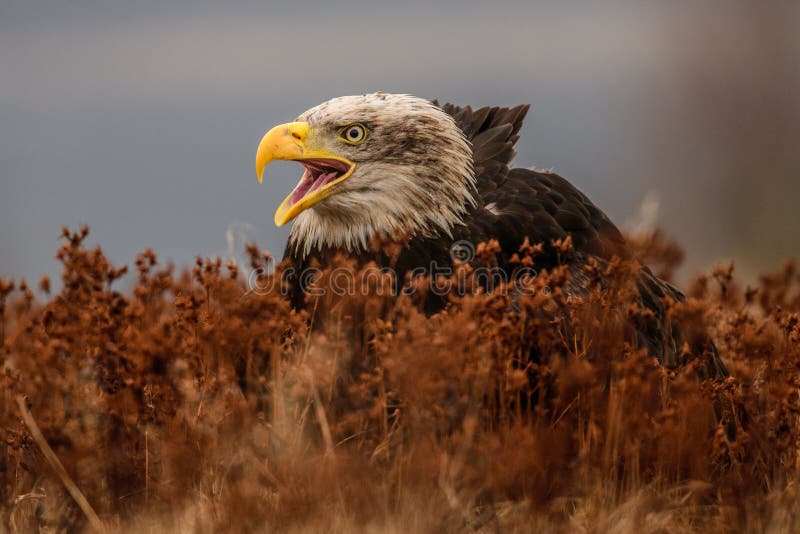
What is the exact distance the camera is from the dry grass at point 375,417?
3.99 metres

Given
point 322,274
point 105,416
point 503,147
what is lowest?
point 105,416

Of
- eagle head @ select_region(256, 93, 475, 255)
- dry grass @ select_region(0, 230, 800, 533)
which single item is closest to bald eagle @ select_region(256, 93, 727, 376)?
eagle head @ select_region(256, 93, 475, 255)

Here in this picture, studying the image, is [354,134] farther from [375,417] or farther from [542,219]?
[375,417]

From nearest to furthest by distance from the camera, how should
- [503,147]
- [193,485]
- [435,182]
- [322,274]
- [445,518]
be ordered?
[445,518] → [193,485] → [322,274] → [435,182] → [503,147]

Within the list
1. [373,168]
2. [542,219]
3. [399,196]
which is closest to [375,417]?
[399,196]

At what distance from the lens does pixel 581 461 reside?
13.7 ft

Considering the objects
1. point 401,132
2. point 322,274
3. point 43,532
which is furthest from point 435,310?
point 43,532

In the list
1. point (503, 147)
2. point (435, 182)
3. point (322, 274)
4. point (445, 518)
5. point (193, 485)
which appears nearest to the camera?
point (445, 518)

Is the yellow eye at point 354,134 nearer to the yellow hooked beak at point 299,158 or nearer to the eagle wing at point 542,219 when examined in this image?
the yellow hooked beak at point 299,158

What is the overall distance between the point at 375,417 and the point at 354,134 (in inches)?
63.7

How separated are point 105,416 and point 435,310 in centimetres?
152

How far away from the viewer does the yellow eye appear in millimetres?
5305

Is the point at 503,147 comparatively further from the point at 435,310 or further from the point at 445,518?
the point at 445,518

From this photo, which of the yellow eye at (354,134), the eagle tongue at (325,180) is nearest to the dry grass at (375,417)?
the eagle tongue at (325,180)
